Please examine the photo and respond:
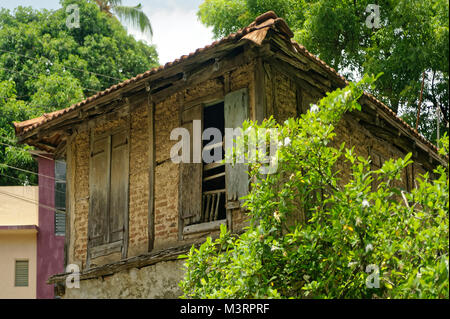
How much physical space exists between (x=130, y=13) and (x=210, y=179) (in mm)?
18412

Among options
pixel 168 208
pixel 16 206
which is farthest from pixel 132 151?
pixel 16 206

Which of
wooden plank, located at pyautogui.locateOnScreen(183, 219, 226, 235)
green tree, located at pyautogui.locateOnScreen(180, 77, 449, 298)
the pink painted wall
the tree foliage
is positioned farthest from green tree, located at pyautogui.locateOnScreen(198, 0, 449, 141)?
green tree, located at pyautogui.locateOnScreen(180, 77, 449, 298)

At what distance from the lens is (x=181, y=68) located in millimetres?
10234

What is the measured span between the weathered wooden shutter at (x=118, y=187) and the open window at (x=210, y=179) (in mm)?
1563

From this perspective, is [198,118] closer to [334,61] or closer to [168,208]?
[168,208]

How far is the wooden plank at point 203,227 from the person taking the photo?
9.75 metres

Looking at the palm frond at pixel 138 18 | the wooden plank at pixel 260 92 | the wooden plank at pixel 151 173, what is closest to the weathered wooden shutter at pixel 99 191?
the wooden plank at pixel 151 173

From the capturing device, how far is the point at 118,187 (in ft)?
38.8

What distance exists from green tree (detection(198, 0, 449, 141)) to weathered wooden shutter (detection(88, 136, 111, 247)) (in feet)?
27.4

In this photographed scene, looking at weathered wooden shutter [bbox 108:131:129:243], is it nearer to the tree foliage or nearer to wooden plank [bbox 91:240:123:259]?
wooden plank [bbox 91:240:123:259]

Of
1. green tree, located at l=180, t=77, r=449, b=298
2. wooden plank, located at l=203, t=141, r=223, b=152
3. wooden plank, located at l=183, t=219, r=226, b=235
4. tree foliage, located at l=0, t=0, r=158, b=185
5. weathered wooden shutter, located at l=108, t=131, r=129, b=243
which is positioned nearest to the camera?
green tree, located at l=180, t=77, r=449, b=298

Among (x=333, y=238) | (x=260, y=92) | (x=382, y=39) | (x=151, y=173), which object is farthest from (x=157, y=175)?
(x=382, y=39)

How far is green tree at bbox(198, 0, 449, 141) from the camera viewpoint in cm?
1792

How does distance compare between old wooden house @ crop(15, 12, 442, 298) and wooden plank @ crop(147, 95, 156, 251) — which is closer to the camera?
old wooden house @ crop(15, 12, 442, 298)
